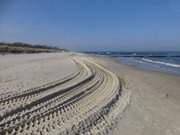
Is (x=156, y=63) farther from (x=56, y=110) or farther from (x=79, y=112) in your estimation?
(x=56, y=110)

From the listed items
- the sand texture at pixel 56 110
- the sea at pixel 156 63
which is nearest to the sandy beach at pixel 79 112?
the sand texture at pixel 56 110

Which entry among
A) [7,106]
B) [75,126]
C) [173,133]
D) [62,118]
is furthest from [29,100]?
[173,133]

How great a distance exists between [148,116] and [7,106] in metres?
3.82

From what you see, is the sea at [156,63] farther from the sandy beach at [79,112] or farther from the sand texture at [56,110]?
the sand texture at [56,110]

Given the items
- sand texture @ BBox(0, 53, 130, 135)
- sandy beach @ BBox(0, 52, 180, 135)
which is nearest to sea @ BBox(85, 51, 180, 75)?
sandy beach @ BBox(0, 52, 180, 135)

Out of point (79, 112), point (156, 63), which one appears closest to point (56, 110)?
point (79, 112)

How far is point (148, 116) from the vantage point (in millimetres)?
6547

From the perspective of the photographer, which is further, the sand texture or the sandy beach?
the sandy beach

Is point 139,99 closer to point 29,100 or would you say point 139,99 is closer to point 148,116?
point 148,116

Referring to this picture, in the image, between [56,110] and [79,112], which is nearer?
[56,110]

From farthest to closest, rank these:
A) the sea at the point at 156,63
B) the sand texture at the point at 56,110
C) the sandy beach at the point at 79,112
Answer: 1. the sea at the point at 156,63
2. the sandy beach at the point at 79,112
3. the sand texture at the point at 56,110

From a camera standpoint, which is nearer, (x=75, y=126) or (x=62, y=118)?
(x=75, y=126)

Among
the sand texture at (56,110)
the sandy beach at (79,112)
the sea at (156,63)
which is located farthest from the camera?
the sea at (156,63)

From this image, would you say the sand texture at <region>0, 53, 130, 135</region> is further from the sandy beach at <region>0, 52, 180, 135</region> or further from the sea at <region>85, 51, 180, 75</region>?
the sea at <region>85, 51, 180, 75</region>
